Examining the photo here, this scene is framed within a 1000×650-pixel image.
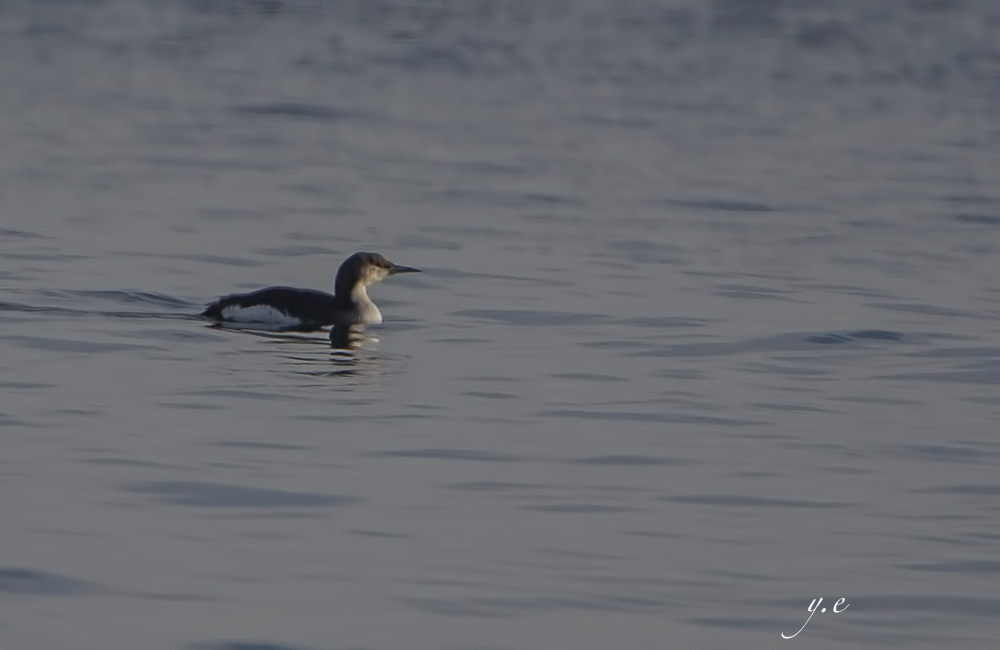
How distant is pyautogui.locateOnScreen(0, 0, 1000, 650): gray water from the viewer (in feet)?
26.0

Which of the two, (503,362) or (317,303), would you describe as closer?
(503,362)

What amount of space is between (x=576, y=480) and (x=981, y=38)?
2313cm

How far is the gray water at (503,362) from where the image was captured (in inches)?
312

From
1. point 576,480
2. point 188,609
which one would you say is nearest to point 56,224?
point 576,480

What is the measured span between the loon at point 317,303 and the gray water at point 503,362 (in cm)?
19

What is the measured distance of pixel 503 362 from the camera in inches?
496

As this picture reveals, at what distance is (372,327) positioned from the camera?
14.4m

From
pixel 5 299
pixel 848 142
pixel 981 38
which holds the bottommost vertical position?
pixel 5 299

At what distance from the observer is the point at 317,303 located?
14570 millimetres

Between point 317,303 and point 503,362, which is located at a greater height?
point 317,303

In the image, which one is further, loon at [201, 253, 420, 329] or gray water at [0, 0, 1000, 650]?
loon at [201, 253, 420, 329]

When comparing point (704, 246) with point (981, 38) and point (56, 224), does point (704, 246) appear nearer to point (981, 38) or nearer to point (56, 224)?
point (56, 224)

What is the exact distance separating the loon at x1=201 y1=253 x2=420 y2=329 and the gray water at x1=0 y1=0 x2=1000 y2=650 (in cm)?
19

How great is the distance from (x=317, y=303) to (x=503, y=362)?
2.37 metres
